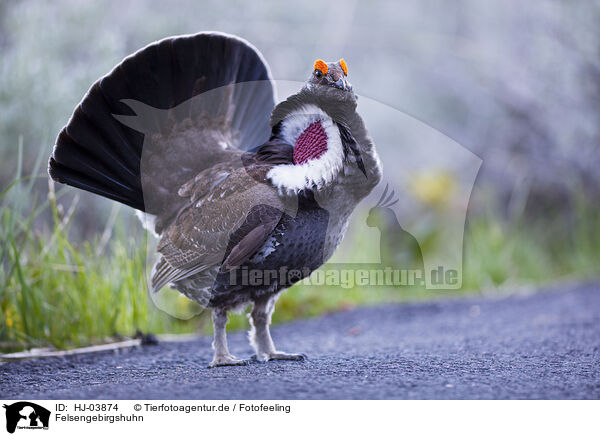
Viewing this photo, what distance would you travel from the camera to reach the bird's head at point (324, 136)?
282cm

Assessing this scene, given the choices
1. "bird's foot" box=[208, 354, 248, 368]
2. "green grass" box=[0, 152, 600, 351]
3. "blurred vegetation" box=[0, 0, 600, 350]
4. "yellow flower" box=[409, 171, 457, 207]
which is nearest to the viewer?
"bird's foot" box=[208, 354, 248, 368]

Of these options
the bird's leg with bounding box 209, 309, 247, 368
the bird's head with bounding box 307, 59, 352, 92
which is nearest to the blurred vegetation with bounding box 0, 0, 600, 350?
the bird's leg with bounding box 209, 309, 247, 368

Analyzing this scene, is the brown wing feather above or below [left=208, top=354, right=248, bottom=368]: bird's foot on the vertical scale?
above

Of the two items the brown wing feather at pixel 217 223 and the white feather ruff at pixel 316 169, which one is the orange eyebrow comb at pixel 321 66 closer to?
the white feather ruff at pixel 316 169

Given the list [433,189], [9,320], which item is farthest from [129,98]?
[433,189]

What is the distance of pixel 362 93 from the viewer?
4957 mm

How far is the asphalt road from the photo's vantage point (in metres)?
2.34

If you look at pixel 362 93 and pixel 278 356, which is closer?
pixel 278 356

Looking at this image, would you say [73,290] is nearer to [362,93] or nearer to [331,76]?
[331,76]

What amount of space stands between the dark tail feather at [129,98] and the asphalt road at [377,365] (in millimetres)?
1010

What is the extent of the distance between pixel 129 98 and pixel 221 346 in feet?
4.67
